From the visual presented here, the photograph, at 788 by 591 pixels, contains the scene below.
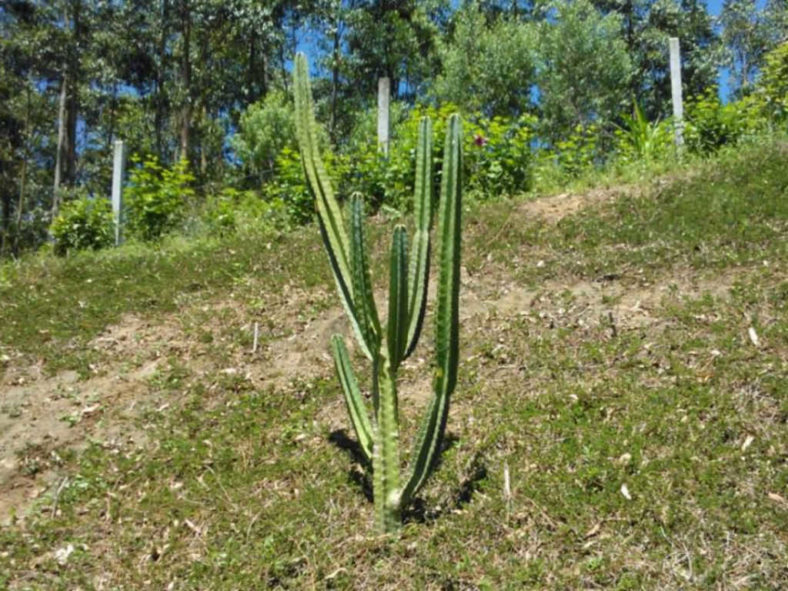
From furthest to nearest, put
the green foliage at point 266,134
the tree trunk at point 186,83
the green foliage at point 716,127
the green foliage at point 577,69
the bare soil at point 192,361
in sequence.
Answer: the tree trunk at point 186,83 < the green foliage at point 577,69 < the green foliage at point 266,134 < the green foliage at point 716,127 < the bare soil at point 192,361

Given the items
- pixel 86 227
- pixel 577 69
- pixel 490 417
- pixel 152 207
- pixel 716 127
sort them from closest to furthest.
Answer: pixel 490 417, pixel 716 127, pixel 152 207, pixel 86 227, pixel 577 69

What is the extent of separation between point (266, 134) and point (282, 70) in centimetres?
728

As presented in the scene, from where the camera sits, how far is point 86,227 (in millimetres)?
9539

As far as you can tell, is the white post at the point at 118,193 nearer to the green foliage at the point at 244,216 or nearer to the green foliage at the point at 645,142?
the green foliage at the point at 244,216

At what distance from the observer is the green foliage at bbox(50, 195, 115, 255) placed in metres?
9.51

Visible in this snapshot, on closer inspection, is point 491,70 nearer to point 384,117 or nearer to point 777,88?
point 777,88

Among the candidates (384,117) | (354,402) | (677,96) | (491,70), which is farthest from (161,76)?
(354,402)

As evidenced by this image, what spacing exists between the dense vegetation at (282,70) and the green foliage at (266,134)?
0.17 feet

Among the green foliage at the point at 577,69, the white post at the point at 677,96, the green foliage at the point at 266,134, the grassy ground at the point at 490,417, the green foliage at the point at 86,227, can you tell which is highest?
the green foliage at the point at 577,69

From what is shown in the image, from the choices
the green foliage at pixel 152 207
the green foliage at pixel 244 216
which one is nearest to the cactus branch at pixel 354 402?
the green foliage at pixel 244 216

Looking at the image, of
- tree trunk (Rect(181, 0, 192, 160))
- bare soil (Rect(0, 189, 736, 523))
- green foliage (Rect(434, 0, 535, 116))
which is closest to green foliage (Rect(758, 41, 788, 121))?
bare soil (Rect(0, 189, 736, 523))

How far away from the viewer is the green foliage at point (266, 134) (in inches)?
774

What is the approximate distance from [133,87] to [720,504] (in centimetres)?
2766


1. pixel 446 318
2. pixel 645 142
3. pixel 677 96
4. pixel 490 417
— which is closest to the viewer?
pixel 446 318
